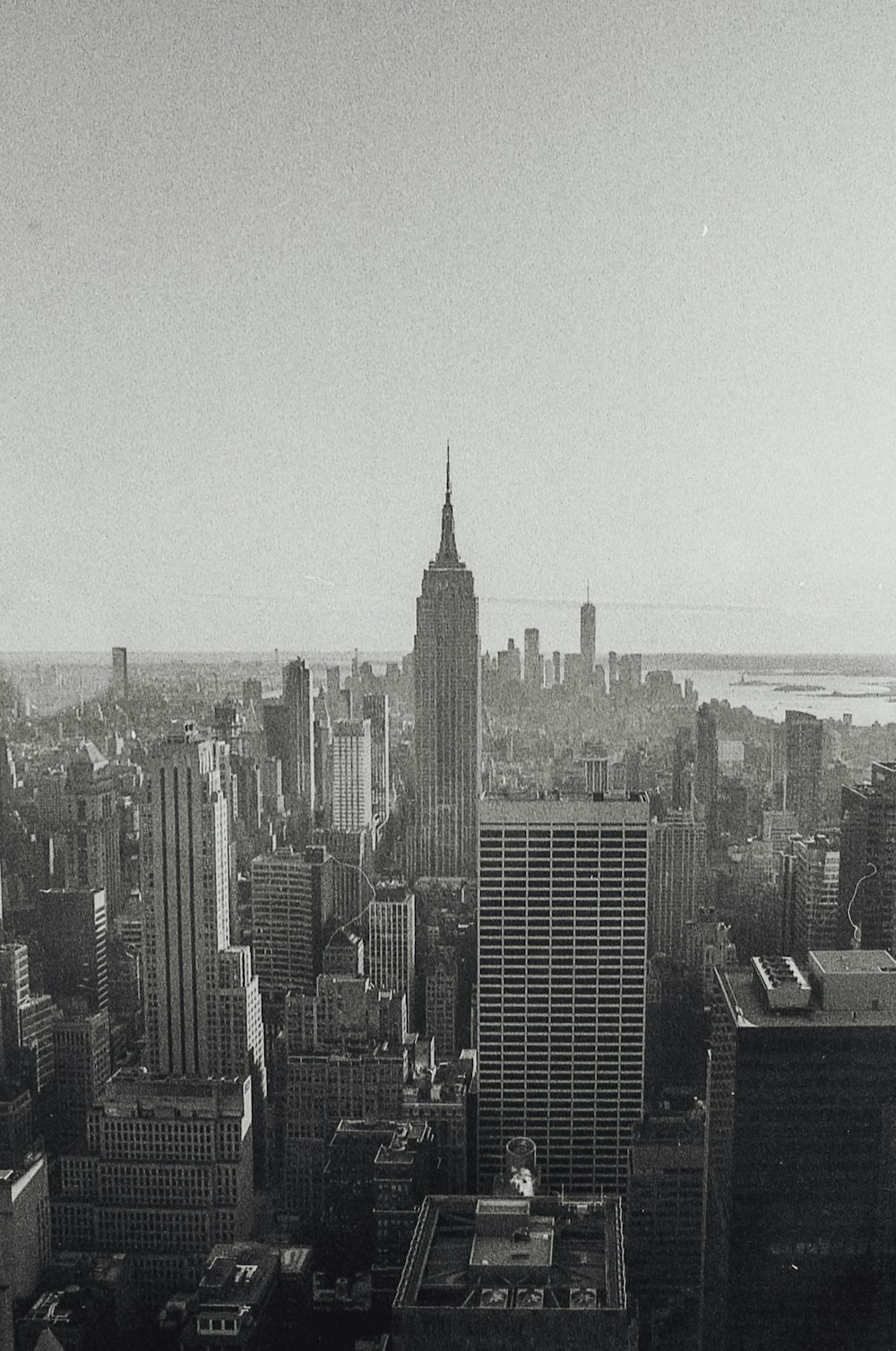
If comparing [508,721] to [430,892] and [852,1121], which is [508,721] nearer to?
[430,892]

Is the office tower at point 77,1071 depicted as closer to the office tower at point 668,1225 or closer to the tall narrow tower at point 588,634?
the office tower at point 668,1225

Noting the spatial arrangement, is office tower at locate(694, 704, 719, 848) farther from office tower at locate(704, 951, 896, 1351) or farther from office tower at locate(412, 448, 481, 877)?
office tower at locate(704, 951, 896, 1351)

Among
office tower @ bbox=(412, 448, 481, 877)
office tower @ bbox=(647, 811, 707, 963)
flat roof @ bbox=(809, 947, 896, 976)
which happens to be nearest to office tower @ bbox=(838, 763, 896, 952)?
flat roof @ bbox=(809, 947, 896, 976)

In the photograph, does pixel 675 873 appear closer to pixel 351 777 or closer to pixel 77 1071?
pixel 351 777

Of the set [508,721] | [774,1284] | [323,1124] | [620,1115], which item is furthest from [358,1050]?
[774,1284]

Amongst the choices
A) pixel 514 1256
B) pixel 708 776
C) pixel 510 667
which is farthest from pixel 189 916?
pixel 514 1256

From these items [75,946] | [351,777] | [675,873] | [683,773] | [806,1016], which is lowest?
[75,946]
